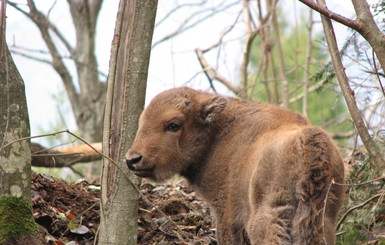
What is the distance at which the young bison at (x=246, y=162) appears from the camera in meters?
5.06

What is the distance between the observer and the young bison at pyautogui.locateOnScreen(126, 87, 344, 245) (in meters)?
5.06

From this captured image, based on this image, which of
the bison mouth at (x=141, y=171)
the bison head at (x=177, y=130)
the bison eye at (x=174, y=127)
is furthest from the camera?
the bison eye at (x=174, y=127)

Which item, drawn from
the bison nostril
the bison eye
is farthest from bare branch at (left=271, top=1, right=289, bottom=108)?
the bison nostril

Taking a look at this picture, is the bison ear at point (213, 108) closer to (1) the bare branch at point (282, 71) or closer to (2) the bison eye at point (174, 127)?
(2) the bison eye at point (174, 127)

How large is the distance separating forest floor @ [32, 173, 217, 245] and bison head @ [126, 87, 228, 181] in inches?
23.1

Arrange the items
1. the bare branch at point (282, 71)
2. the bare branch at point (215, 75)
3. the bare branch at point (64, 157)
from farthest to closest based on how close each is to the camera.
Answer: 1. the bare branch at point (215, 75)
2. the bare branch at point (282, 71)
3. the bare branch at point (64, 157)

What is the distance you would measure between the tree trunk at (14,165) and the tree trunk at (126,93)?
2.57 feet

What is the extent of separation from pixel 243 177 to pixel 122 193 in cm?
128

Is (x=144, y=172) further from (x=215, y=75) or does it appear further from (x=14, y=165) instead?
(x=215, y=75)

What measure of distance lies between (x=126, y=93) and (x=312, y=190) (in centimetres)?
216

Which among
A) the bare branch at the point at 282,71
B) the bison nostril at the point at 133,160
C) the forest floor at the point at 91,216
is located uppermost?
the bare branch at the point at 282,71

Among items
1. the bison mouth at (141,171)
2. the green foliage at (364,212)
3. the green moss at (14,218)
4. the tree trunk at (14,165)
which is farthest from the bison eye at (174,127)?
the green foliage at (364,212)

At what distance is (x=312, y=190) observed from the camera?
16.4 feet

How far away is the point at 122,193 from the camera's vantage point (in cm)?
573
